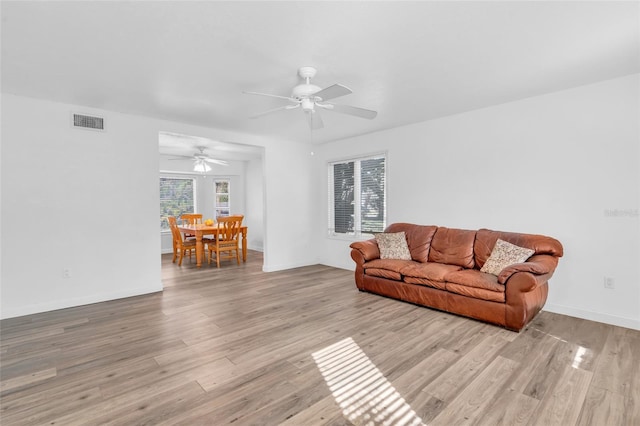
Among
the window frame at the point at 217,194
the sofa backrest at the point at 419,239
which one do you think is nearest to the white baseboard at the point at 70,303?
the sofa backrest at the point at 419,239

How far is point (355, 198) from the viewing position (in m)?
5.97

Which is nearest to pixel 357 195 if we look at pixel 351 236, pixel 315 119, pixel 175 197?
pixel 351 236

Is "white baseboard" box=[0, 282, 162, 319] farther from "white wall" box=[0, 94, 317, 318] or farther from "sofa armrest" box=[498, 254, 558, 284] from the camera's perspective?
"sofa armrest" box=[498, 254, 558, 284]

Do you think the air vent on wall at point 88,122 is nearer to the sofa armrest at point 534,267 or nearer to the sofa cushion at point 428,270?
the sofa cushion at point 428,270

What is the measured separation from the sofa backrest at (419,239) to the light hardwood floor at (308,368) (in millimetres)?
938

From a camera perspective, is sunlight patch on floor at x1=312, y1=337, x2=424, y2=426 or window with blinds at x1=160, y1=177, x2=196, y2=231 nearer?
sunlight patch on floor at x1=312, y1=337, x2=424, y2=426

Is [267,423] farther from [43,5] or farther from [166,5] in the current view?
[43,5]

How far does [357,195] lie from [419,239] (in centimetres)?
178

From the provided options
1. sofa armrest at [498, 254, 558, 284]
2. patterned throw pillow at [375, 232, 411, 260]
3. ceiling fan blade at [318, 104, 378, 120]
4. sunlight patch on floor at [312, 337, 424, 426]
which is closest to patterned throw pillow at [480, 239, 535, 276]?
sofa armrest at [498, 254, 558, 284]

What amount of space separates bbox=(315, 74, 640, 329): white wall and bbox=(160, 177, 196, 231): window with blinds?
6.74 m

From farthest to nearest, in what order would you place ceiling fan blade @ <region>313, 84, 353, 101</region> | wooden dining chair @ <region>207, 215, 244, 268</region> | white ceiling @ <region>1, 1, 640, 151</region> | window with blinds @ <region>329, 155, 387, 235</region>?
wooden dining chair @ <region>207, 215, 244, 268</region> → window with blinds @ <region>329, 155, 387, 235</region> → ceiling fan blade @ <region>313, 84, 353, 101</region> → white ceiling @ <region>1, 1, 640, 151</region>

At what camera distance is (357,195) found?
5.95m

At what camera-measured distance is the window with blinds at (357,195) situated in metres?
5.58

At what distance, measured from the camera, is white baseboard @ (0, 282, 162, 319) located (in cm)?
356
